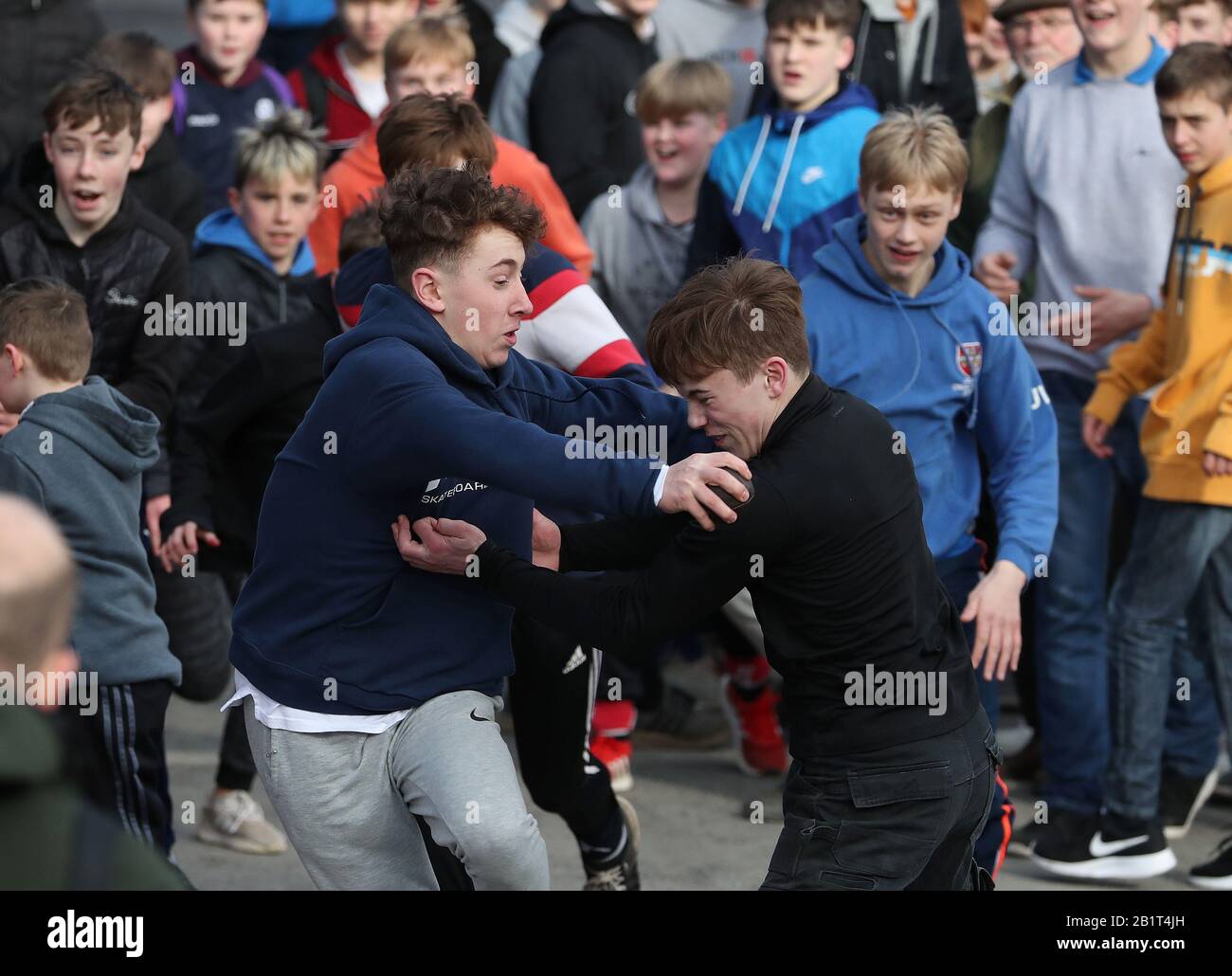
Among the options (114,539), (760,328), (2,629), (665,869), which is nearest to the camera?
(2,629)

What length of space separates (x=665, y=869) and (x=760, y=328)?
2195 mm

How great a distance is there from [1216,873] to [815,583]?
226cm

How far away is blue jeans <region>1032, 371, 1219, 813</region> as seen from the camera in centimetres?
546

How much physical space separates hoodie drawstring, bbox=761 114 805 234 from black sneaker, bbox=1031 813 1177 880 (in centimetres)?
198

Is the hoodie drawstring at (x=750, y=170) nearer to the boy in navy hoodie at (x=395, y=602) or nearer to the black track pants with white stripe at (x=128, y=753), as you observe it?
the boy in navy hoodie at (x=395, y=602)

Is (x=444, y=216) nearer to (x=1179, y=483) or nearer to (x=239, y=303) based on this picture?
(x=239, y=303)

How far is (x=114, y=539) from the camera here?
433 centimetres

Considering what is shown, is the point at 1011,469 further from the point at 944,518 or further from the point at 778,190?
the point at 778,190

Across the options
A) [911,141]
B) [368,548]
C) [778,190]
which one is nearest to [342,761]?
[368,548]

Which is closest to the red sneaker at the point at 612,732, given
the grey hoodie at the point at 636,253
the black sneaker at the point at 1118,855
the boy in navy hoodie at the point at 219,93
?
the grey hoodie at the point at 636,253

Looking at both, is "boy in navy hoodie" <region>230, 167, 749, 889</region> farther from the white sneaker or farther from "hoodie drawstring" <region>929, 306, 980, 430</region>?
the white sneaker

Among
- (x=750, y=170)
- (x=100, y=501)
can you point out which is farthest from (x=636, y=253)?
(x=100, y=501)

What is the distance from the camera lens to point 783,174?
5.55m
